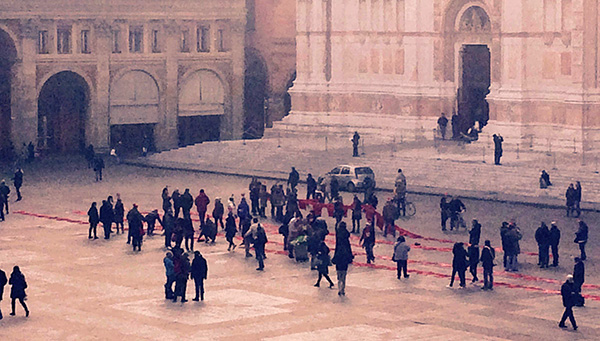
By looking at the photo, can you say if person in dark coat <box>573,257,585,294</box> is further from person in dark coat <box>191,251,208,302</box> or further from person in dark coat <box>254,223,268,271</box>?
person in dark coat <box>254,223,268,271</box>

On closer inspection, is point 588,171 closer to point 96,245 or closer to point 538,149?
point 538,149

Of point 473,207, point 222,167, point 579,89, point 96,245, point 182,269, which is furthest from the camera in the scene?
point 222,167

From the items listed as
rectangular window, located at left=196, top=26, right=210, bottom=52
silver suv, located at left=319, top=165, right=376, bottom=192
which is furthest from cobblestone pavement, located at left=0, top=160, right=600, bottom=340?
rectangular window, located at left=196, top=26, right=210, bottom=52

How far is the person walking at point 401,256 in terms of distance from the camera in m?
39.0

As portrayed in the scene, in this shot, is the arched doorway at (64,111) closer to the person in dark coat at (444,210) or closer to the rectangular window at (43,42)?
the rectangular window at (43,42)

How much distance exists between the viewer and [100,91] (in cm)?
8125

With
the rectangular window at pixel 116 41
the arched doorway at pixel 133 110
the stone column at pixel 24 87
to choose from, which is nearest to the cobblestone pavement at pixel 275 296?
the stone column at pixel 24 87

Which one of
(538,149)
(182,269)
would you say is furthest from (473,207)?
(182,269)

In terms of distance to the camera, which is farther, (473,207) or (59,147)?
(59,147)

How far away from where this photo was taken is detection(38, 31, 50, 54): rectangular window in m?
79.1

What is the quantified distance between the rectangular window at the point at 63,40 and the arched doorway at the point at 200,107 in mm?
7579

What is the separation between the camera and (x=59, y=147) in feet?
266

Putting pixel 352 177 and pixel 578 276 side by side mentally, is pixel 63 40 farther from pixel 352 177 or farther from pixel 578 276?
pixel 578 276

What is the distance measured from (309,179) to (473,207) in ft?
21.0
